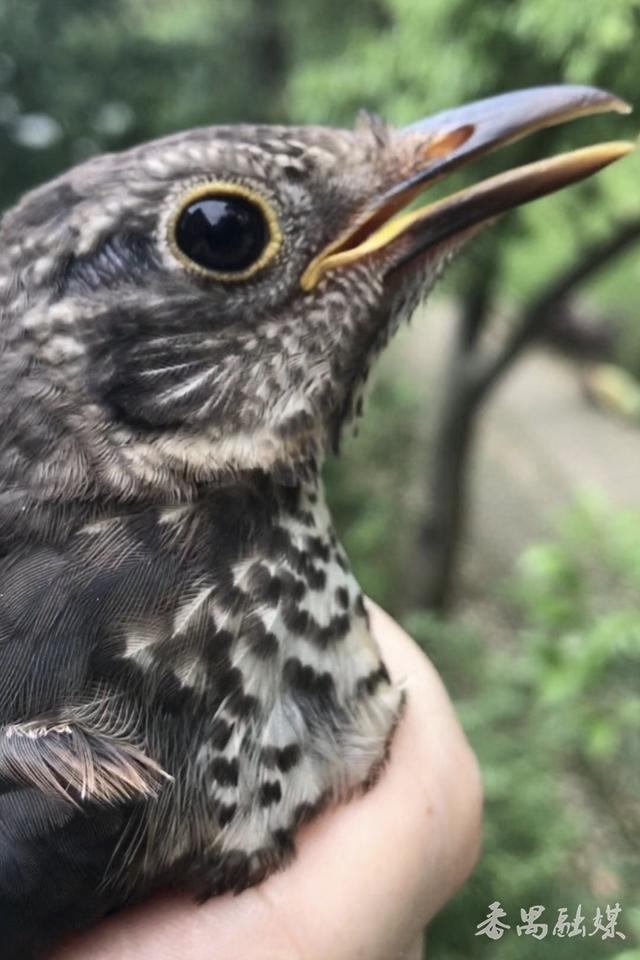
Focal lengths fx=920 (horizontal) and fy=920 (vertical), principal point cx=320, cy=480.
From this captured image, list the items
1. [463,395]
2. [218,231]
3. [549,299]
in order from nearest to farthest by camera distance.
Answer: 1. [218,231]
2. [549,299]
3. [463,395]

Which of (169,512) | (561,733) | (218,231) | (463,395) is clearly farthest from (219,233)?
(463,395)

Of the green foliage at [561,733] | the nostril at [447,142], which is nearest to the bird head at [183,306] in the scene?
the nostril at [447,142]

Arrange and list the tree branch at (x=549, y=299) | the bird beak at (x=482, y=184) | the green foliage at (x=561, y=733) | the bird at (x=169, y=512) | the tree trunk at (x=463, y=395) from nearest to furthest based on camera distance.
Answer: the bird at (x=169, y=512) → the bird beak at (x=482, y=184) → the green foliage at (x=561, y=733) → the tree branch at (x=549, y=299) → the tree trunk at (x=463, y=395)

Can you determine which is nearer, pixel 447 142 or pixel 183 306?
pixel 183 306

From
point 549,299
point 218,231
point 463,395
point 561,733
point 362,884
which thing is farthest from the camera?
point 463,395

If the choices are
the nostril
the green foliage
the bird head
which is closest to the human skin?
the green foliage

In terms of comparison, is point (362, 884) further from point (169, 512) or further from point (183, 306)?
point (183, 306)

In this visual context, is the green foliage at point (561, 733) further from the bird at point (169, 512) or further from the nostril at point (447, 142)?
the nostril at point (447, 142)
